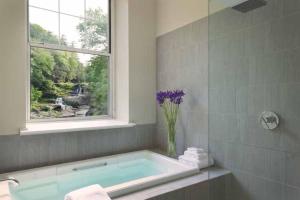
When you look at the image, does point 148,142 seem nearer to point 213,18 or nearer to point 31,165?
point 31,165

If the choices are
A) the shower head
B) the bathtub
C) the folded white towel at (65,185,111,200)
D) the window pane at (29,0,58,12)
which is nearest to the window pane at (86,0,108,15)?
the window pane at (29,0,58,12)

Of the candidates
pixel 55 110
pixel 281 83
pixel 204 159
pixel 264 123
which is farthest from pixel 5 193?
pixel 281 83

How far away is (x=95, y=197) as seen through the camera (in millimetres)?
1358

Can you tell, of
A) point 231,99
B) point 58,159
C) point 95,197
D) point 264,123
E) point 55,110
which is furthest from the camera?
point 55,110

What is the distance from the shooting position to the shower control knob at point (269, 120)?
1673 mm

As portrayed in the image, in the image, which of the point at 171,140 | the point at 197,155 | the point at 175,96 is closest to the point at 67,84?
the point at 175,96

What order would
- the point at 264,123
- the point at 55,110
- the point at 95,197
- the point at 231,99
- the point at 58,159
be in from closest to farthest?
the point at 95,197, the point at 264,123, the point at 231,99, the point at 58,159, the point at 55,110

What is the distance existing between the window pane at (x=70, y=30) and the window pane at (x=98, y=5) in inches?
9.0

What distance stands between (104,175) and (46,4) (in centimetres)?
192

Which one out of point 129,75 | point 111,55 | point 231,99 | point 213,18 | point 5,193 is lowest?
point 5,193

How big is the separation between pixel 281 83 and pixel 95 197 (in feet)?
4.97

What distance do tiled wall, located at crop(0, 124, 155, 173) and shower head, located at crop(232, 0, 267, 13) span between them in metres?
1.63

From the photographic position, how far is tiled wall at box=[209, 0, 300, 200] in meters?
1.58

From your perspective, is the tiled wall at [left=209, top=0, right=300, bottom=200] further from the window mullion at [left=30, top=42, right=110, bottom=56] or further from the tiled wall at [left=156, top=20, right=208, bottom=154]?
the window mullion at [left=30, top=42, right=110, bottom=56]
